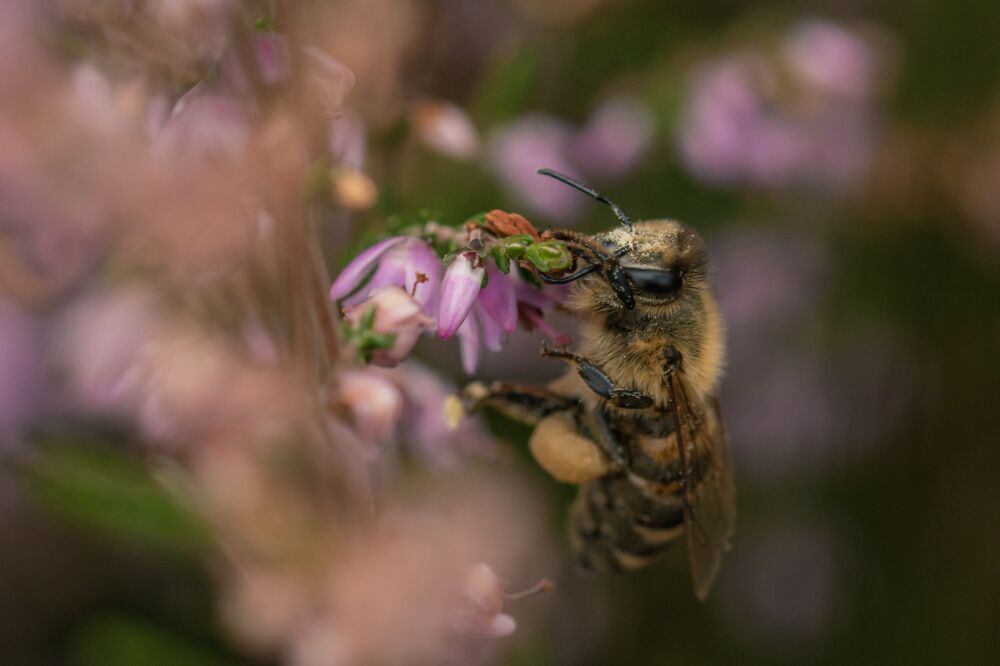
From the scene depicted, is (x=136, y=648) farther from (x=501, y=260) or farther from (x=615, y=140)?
(x=615, y=140)

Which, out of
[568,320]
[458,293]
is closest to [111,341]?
[458,293]

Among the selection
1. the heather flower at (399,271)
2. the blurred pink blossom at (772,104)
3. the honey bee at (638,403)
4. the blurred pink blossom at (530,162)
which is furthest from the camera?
the blurred pink blossom at (772,104)

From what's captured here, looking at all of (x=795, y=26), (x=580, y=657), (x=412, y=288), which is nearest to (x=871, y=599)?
(x=580, y=657)

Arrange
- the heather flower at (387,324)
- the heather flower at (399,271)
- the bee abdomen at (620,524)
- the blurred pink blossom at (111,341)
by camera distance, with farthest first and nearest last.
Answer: the bee abdomen at (620,524)
the blurred pink blossom at (111,341)
the heather flower at (399,271)
the heather flower at (387,324)

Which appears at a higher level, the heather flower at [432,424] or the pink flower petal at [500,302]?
the pink flower petal at [500,302]

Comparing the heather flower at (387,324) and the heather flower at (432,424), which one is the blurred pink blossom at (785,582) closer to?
the heather flower at (432,424)

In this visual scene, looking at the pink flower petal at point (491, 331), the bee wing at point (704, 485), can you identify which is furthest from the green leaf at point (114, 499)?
the bee wing at point (704, 485)

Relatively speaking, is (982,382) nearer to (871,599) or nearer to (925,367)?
(925,367)

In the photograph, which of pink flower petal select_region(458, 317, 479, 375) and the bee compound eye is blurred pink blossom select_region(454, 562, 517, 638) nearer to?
pink flower petal select_region(458, 317, 479, 375)
